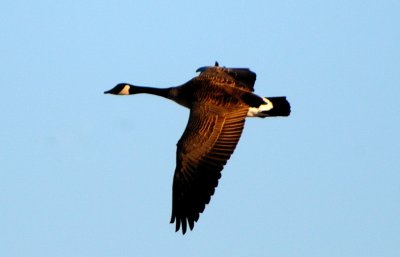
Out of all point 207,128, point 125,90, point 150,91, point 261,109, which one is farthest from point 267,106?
point 125,90

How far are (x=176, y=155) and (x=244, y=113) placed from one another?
1.97 metres

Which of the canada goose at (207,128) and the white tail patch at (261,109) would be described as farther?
the white tail patch at (261,109)

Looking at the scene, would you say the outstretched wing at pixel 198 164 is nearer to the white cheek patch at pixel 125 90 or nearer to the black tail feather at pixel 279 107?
the black tail feather at pixel 279 107

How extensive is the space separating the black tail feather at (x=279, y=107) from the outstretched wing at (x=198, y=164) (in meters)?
1.82

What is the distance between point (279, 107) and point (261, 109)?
606mm

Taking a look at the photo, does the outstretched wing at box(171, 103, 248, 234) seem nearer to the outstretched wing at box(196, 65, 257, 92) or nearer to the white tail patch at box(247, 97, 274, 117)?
the white tail patch at box(247, 97, 274, 117)

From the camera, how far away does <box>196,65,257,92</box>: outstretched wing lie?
3406cm

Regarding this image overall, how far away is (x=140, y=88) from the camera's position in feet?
120

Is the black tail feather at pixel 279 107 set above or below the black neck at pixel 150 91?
above

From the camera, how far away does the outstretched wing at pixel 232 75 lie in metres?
34.1

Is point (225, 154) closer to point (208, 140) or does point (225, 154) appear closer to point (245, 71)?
point (208, 140)

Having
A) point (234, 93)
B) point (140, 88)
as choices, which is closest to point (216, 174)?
point (234, 93)

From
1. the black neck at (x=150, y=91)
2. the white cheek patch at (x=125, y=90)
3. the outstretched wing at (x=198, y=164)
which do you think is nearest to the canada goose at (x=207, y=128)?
the outstretched wing at (x=198, y=164)

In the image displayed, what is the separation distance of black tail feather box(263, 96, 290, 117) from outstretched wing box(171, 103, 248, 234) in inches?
71.7
